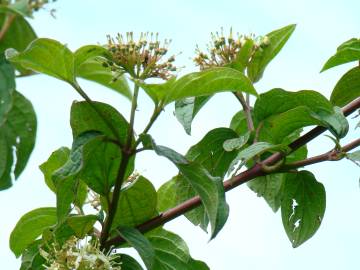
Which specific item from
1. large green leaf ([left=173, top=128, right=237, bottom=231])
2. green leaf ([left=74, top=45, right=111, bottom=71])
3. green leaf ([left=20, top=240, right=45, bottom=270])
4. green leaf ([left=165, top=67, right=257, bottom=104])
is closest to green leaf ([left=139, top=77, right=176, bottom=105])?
green leaf ([left=165, top=67, right=257, bottom=104])

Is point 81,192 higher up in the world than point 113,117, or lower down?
lower down

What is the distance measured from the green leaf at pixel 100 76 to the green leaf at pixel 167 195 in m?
0.38

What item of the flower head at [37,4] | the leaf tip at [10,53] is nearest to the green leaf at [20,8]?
the flower head at [37,4]

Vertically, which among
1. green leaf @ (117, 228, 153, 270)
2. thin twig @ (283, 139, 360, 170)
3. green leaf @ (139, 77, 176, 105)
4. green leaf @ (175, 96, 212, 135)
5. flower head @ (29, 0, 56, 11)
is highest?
flower head @ (29, 0, 56, 11)

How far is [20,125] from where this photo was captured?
4.53 ft

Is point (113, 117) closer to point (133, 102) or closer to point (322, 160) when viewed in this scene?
point (133, 102)

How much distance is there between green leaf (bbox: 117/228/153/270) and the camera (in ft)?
5.24

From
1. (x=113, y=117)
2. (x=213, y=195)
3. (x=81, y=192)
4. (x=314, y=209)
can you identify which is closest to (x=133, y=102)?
(x=113, y=117)

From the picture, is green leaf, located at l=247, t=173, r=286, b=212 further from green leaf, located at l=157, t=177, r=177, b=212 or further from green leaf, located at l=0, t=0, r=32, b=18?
green leaf, located at l=0, t=0, r=32, b=18

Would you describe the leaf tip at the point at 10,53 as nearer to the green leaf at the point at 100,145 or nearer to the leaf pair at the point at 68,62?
the leaf pair at the point at 68,62

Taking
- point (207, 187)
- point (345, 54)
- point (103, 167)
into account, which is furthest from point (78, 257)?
point (345, 54)

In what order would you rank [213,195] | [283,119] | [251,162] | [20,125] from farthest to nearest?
[251,162]
[283,119]
[213,195]
[20,125]

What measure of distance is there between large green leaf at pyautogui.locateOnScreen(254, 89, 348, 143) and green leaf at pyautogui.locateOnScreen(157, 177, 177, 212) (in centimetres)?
23

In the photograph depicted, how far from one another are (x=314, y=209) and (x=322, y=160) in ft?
0.76
